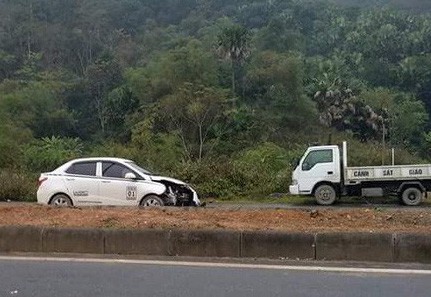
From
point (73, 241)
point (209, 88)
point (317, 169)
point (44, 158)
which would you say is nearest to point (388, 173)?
point (317, 169)

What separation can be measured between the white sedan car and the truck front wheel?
18.9 ft

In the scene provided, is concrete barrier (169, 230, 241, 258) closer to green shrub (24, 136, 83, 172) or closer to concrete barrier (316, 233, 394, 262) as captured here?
concrete barrier (316, 233, 394, 262)

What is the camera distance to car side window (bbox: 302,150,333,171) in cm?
2053

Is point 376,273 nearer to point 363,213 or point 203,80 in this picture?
point 363,213

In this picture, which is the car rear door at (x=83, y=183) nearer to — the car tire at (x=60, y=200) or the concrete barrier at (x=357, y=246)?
the car tire at (x=60, y=200)

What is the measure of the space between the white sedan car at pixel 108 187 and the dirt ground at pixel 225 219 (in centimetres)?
320

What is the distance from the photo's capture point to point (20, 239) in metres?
9.73

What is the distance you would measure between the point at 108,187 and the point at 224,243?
712cm

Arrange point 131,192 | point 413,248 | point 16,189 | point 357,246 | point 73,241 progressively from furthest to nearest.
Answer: point 16,189
point 131,192
point 73,241
point 357,246
point 413,248

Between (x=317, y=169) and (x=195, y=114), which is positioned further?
(x=195, y=114)

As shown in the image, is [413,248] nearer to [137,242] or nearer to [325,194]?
[137,242]

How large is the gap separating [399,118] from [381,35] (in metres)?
23.5

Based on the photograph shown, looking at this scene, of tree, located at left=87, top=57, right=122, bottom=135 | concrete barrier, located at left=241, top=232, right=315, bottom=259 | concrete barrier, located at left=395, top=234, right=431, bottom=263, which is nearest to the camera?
concrete barrier, located at left=395, top=234, right=431, bottom=263

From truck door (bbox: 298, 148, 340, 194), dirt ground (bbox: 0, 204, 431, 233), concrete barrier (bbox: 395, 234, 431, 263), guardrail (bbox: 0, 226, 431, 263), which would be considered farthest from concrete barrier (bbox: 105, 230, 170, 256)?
truck door (bbox: 298, 148, 340, 194)
